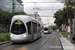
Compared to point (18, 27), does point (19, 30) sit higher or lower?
lower

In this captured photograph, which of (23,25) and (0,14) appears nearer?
(23,25)

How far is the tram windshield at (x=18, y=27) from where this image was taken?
19.4m

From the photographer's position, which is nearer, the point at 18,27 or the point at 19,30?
the point at 19,30

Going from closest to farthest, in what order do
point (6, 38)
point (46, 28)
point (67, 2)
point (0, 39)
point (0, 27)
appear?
point (0, 39), point (6, 38), point (67, 2), point (0, 27), point (46, 28)

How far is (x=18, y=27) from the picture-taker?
772 inches

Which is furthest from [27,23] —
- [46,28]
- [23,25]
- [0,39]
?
[46,28]

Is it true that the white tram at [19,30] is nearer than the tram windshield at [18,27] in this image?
Yes

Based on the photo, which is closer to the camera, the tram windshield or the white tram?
the white tram

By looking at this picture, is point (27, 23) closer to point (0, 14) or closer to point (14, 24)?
point (14, 24)

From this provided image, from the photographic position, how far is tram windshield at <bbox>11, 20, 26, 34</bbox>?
19.4 metres

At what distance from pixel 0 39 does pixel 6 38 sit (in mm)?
2508

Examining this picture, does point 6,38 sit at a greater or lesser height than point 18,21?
lesser

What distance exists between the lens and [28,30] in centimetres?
2023

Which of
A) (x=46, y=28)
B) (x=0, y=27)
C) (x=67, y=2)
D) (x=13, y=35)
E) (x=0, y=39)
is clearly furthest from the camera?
(x=46, y=28)
